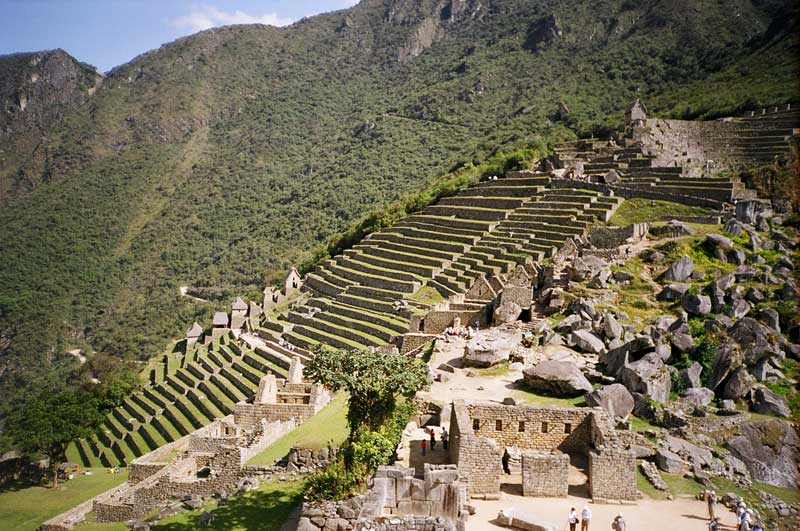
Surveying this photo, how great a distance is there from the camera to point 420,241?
41.9m

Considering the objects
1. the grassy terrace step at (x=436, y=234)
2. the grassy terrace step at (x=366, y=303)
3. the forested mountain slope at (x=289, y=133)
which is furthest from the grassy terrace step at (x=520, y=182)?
the forested mountain slope at (x=289, y=133)

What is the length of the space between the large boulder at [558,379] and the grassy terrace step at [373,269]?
2079 centimetres

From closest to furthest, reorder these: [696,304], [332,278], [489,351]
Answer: [489,351] < [696,304] < [332,278]

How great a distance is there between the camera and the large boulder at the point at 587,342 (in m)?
16.2

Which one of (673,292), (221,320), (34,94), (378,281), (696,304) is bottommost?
(221,320)

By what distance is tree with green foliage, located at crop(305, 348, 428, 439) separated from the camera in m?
11.3

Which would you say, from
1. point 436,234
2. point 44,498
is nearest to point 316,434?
point 44,498

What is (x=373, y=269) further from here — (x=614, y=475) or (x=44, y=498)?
(x=614, y=475)

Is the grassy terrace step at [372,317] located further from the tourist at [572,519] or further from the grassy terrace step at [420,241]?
the tourist at [572,519]

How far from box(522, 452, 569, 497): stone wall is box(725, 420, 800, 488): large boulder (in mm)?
4514

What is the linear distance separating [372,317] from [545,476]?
75.2 ft

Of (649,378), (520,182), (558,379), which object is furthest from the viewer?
(520,182)

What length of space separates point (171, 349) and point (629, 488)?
47054 millimetres

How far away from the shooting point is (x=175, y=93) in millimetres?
157125
